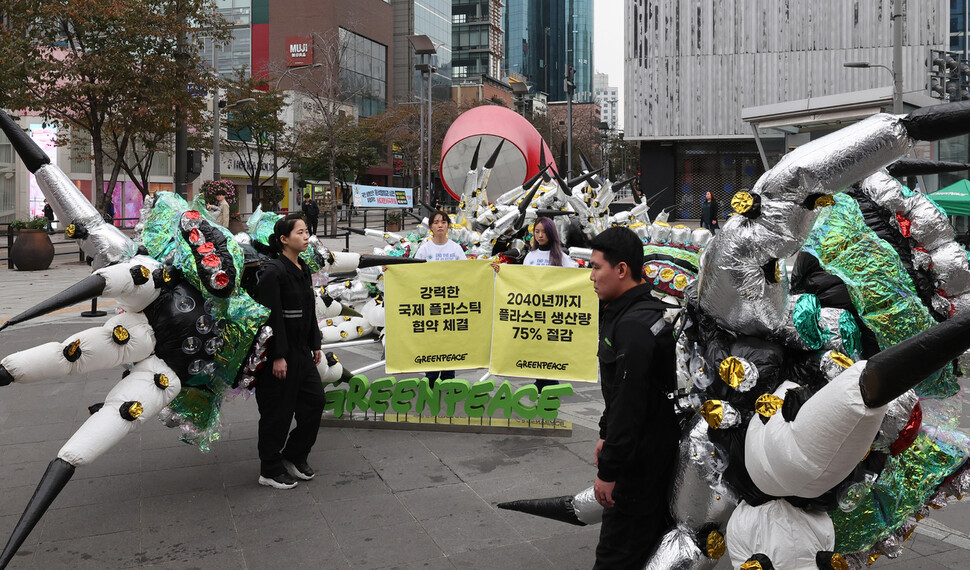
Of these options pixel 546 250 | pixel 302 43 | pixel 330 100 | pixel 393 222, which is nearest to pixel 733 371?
pixel 546 250

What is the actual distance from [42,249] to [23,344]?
31.3 ft

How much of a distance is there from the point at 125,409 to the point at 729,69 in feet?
113

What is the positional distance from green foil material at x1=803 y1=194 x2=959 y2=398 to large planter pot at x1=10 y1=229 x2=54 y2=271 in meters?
18.9

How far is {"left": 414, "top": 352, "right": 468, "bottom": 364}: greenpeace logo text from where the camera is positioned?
6.93 m

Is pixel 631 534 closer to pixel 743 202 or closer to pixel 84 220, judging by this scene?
pixel 743 202

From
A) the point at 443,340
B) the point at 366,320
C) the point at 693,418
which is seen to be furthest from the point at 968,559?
the point at 366,320

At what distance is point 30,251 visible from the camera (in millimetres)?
18641

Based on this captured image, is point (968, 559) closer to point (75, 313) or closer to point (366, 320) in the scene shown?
point (366, 320)

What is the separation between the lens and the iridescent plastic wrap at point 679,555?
310 cm

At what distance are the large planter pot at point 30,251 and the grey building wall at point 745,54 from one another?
25019 millimetres

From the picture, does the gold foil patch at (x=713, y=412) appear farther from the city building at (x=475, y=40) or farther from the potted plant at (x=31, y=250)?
the city building at (x=475, y=40)

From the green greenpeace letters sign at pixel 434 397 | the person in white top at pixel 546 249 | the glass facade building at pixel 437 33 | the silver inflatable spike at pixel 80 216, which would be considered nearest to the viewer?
the silver inflatable spike at pixel 80 216

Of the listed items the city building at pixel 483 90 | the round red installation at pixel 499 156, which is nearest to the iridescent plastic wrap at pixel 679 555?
the round red installation at pixel 499 156

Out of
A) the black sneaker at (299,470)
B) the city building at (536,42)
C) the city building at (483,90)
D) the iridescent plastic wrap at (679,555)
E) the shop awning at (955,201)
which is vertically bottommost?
the black sneaker at (299,470)
